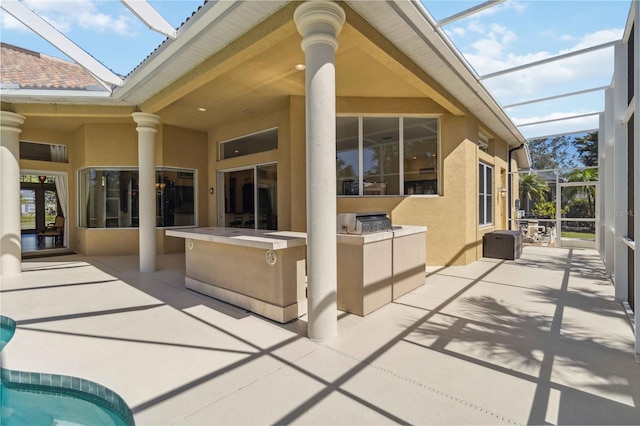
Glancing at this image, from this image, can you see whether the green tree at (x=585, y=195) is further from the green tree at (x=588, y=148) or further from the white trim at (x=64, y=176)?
the white trim at (x=64, y=176)

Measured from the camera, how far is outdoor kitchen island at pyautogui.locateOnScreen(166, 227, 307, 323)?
12.9 ft

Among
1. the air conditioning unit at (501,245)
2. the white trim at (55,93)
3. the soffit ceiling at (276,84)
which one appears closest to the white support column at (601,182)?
the air conditioning unit at (501,245)

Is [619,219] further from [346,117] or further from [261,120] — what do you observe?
[261,120]

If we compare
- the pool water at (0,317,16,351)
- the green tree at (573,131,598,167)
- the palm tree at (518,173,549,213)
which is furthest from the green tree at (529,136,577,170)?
the pool water at (0,317,16,351)

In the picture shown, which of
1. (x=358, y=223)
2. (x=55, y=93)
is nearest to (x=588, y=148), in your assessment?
(x=358, y=223)

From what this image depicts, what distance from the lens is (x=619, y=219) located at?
4.51m

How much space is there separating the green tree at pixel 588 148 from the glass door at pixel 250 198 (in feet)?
72.1

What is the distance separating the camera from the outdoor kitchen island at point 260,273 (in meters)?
3.94

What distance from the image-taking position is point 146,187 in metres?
6.78

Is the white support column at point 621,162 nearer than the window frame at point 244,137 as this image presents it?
Yes

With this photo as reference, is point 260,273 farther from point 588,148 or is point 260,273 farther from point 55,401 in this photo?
point 588,148

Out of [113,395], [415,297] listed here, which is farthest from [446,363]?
[113,395]

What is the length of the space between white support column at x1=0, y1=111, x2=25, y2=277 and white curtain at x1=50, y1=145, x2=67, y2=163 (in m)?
3.31

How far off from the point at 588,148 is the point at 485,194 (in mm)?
17477
